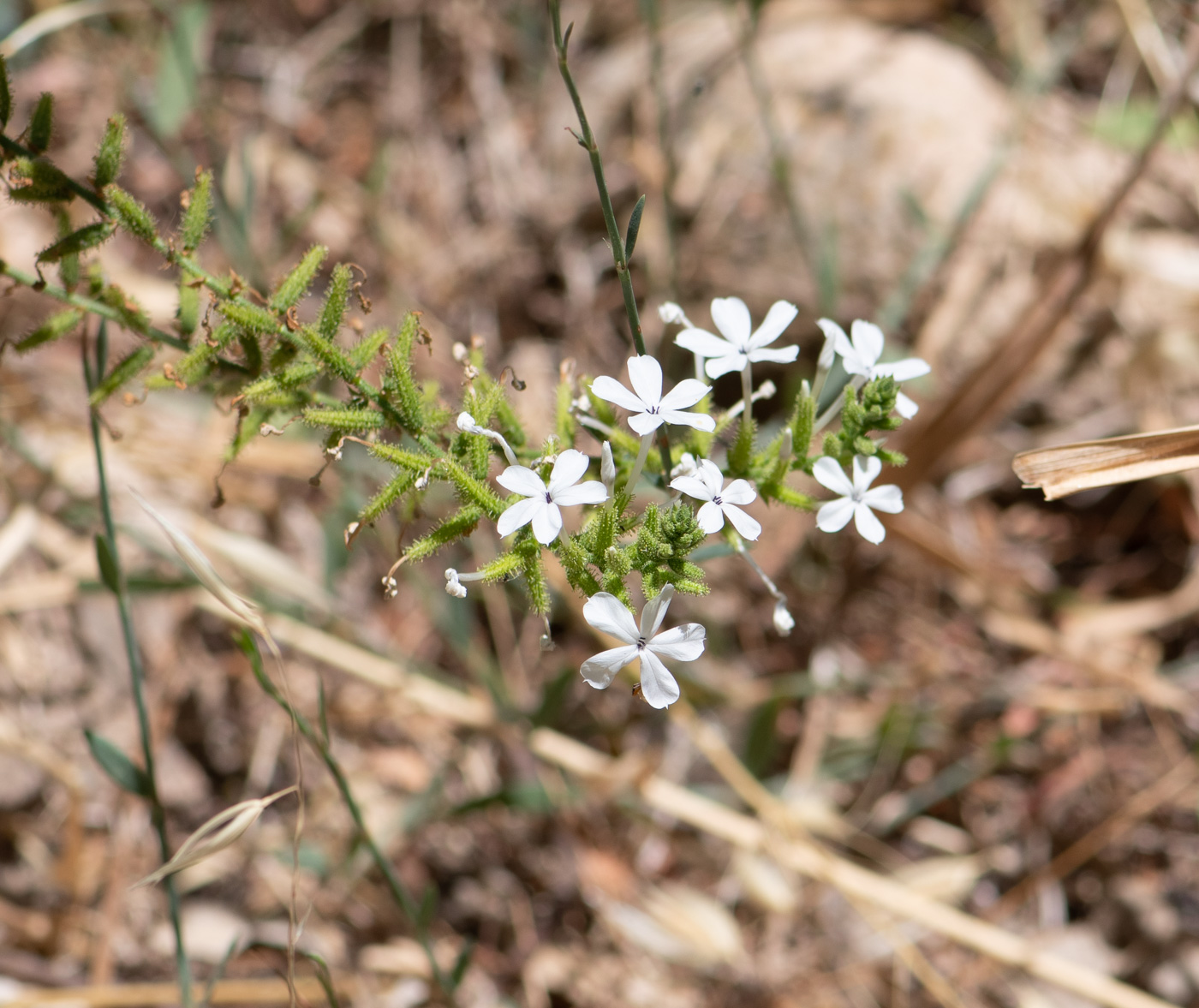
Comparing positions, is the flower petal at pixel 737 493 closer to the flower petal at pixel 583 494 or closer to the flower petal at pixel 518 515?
the flower petal at pixel 583 494

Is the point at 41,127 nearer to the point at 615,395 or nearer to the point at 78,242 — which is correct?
the point at 78,242

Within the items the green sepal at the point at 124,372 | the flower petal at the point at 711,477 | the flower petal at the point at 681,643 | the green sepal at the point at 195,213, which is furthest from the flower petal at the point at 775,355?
the green sepal at the point at 124,372

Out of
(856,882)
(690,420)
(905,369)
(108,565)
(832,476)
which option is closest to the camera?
(690,420)

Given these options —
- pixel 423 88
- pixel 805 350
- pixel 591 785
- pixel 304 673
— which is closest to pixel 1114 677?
pixel 805 350

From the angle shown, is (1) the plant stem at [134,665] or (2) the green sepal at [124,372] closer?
(2) the green sepal at [124,372]

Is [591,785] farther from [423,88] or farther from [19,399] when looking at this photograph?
[423,88]

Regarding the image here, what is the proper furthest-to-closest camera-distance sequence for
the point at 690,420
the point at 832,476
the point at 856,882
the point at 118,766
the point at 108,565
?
the point at 856,882 → the point at 118,766 → the point at 108,565 → the point at 832,476 → the point at 690,420

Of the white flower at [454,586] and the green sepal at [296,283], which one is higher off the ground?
the green sepal at [296,283]

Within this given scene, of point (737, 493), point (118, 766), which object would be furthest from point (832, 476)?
point (118, 766)
